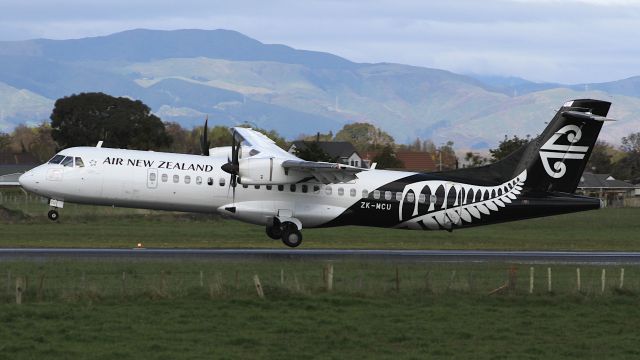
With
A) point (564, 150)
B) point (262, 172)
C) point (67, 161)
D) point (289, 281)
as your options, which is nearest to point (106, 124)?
point (67, 161)

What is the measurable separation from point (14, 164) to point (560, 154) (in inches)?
3928

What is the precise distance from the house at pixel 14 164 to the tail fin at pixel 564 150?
8175 cm

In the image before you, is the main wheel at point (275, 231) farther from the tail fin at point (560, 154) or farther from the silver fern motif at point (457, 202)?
the tail fin at point (560, 154)

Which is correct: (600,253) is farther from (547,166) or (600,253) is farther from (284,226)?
(284,226)

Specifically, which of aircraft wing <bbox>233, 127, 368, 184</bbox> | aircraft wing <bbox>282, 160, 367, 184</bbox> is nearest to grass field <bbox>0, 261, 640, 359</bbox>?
aircraft wing <bbox>282, 160, 367, 184</bbox>

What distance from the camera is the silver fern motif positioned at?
4372cm

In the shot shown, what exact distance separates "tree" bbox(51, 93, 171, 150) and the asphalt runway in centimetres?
6578

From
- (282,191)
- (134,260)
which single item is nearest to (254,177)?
(282,191)

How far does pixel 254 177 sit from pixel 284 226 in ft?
9.07

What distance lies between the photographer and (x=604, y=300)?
103 feet

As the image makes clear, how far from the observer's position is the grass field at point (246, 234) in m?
52.0

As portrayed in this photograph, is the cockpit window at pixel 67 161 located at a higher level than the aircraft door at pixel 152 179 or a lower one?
higher

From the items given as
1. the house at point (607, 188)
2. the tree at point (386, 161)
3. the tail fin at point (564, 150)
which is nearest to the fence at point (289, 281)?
the tail fin at point (564, 150)

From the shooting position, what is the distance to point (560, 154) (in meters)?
44.3
